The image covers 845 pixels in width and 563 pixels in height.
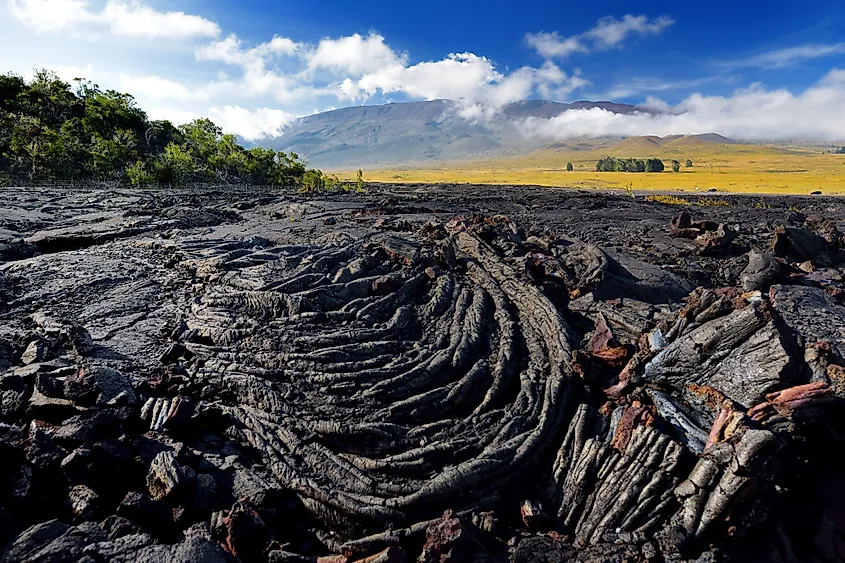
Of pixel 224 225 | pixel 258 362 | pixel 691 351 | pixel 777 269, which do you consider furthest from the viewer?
pixel 224 225

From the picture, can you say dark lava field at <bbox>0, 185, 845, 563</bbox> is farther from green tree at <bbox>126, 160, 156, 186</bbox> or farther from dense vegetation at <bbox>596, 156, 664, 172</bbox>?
dense vegetation at <bbox>596, 156, 664, 172</bbox>

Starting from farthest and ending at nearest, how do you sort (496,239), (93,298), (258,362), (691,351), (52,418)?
(496,239) → (93,298) → (258,362) → (691,351) → (52,418)

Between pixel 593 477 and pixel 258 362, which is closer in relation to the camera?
pixel 593 477

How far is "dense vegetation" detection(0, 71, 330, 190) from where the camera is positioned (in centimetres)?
4866

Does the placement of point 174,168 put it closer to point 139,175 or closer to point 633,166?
point 139,175

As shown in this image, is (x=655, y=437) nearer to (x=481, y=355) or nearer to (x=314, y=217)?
(x=481, y=355)

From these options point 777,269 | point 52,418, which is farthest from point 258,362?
point 777,269

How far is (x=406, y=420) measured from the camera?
26.6 feet

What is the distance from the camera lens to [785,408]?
6703 millimetres

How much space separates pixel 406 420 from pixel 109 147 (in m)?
59.4

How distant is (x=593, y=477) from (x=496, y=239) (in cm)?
1308

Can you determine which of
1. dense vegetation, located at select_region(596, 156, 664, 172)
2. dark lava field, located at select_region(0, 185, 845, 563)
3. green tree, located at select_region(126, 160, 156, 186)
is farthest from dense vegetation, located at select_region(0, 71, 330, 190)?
dense vegetation, located at select_region(596, 156, 664, 172)

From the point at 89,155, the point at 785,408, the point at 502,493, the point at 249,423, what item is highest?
the point at 89,155

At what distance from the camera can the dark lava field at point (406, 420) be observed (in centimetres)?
588
